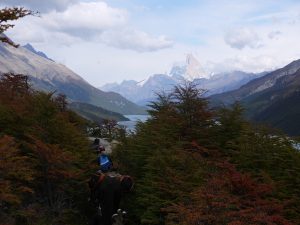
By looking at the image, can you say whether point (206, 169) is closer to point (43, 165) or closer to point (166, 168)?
point (166, 168)

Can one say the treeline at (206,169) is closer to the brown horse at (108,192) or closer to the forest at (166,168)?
the forest at (166,168)

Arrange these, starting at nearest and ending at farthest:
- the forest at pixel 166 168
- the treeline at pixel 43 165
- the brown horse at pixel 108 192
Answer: the brown horse at pixel 108 192 < the forest at pixel 166 168 < the treeline at pixel 43 165

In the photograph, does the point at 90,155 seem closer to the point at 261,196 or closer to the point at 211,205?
the point at 261,196

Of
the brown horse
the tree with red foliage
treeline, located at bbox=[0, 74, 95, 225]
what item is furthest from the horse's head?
treeline, located at bbox=[0, 74, 95, 225]

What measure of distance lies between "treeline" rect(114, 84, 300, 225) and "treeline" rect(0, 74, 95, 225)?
9.18 ft

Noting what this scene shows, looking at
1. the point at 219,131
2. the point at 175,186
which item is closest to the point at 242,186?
the point at 175,186

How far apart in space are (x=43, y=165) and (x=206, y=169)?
7314 millimetres

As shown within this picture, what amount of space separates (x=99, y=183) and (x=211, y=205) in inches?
144

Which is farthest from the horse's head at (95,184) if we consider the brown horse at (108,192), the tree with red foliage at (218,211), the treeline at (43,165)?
the treeline at (43,165)

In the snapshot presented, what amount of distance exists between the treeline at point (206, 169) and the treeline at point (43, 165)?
280 centimetres

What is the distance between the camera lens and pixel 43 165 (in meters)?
19.6

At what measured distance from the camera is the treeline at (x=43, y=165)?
17.3 metres

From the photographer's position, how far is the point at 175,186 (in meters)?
17.6

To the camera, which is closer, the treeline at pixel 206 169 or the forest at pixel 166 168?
the treeline at pixel 206 169
